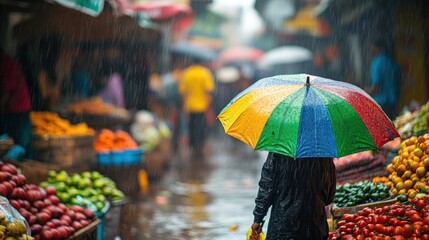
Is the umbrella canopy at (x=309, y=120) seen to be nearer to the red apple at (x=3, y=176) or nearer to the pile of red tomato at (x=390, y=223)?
the pile of red tomato at (x=390, y=223)

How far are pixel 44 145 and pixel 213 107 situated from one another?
562 inches

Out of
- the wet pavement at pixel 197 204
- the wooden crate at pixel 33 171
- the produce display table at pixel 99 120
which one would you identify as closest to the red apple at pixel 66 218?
the wooden crate at pixel 33 171

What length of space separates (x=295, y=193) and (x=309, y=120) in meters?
0.65

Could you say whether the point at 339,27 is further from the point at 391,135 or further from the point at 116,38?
the point at 391,135

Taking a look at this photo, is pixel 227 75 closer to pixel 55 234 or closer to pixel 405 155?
pixel 405 155

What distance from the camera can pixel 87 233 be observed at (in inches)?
205

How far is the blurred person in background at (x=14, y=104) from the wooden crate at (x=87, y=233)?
291cm

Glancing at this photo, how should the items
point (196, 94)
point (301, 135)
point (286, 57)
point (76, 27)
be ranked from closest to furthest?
point (301, 135)
point (76, 27)
point (196, 94)
point (286, 57)

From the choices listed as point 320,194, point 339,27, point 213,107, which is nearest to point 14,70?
point 320,194

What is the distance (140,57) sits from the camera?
14.0 m

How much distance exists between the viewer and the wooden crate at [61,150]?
8.19 meters

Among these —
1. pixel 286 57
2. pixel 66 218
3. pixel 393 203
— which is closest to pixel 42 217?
pixel 66 218

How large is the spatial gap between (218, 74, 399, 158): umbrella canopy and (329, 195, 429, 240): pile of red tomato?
81cm

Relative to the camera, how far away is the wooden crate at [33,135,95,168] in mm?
8188
